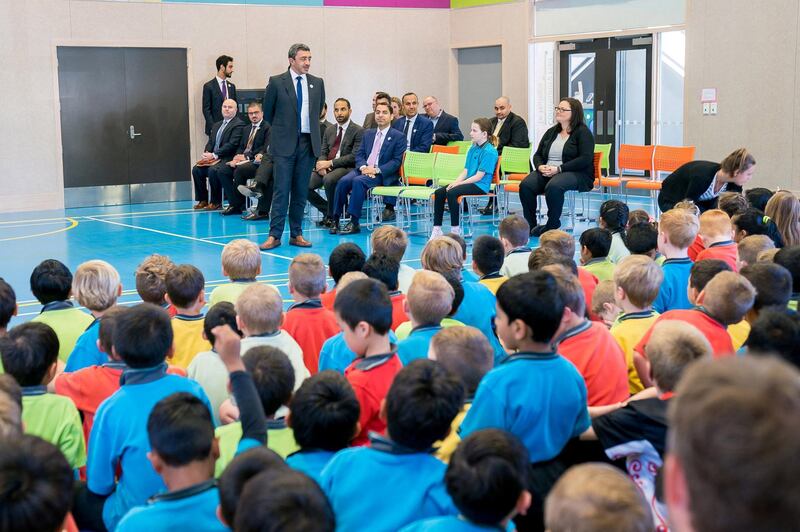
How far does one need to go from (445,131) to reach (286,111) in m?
4.23

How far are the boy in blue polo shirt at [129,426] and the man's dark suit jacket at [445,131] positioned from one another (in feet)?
36.0

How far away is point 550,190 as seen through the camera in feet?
36.0

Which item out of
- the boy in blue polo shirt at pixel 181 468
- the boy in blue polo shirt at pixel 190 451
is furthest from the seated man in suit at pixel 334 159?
the boy in blue polo shirt at pixel 181 468

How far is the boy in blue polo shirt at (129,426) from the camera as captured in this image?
2967mm

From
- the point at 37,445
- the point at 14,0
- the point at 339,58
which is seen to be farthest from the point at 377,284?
the point at 339,58

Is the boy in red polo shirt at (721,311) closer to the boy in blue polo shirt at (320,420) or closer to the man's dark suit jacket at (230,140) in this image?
the boy in blue polo shirt at (320,420)

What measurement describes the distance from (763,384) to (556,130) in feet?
35.0

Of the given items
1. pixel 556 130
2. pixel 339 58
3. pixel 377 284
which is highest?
pixel 339 58

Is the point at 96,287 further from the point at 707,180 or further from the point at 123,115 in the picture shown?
the point at 123,115

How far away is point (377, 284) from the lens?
356 cm

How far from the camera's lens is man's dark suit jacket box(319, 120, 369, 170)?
1286 cm

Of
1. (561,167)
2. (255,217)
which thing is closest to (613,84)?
(561,167)

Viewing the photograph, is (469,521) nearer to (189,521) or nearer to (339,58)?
(189,521)

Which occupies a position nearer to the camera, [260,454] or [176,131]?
[260,454]
